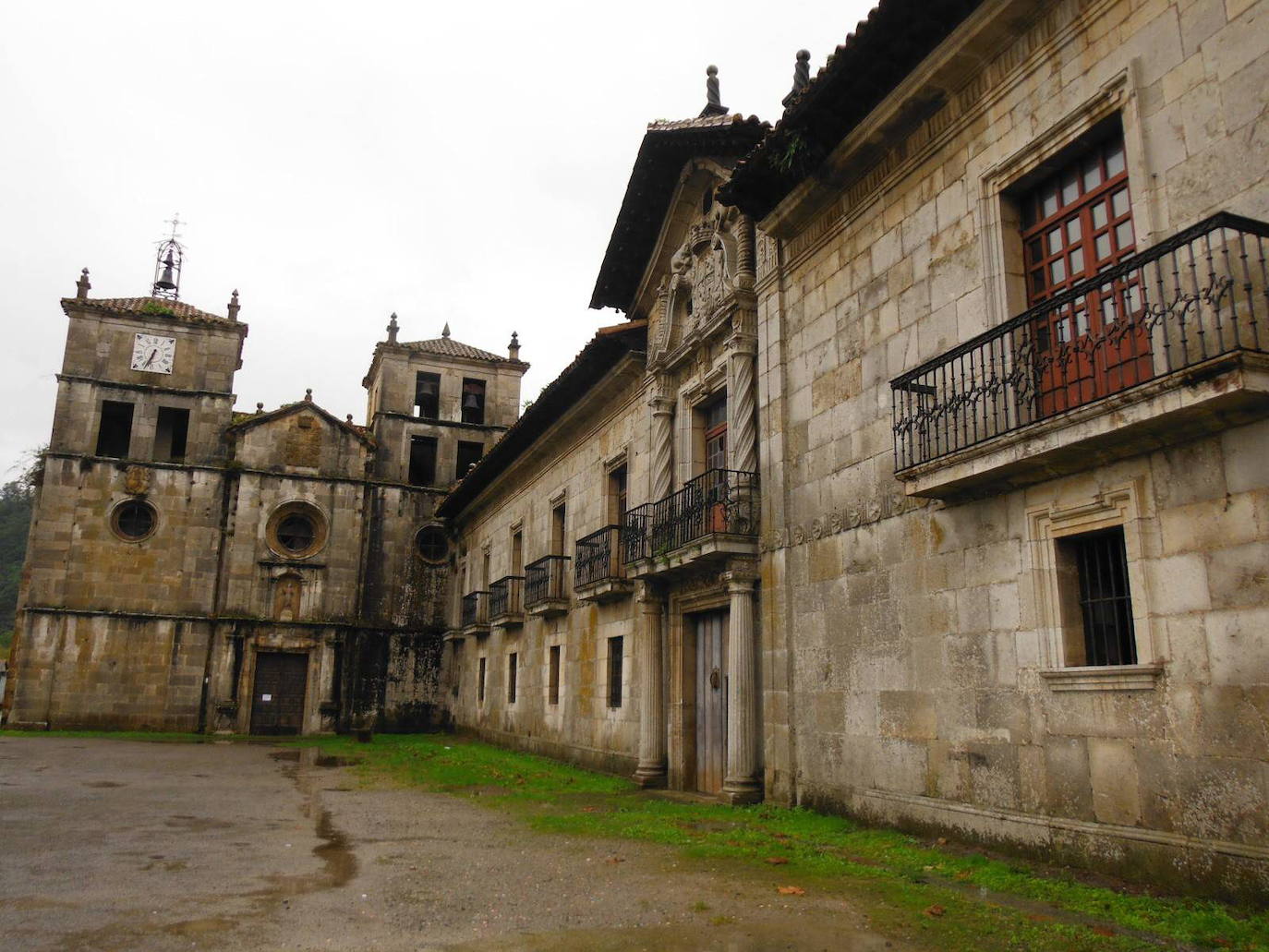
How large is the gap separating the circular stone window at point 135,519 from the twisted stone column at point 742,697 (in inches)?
884

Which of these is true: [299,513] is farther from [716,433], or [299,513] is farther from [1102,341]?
[1102,341]

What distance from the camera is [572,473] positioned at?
1947 centimetres

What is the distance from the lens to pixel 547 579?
19047mm

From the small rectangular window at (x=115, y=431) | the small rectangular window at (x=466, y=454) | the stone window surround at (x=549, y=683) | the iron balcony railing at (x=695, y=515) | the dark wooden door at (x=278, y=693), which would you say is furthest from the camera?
the small rectangular window at (x=466, y=454)

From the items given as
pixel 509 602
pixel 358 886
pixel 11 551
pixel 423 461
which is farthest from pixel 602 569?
pixel 11 551

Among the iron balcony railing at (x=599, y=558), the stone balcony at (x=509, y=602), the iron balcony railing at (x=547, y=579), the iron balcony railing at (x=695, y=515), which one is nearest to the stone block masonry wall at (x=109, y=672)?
the stone balcony at (x=509, y=602)

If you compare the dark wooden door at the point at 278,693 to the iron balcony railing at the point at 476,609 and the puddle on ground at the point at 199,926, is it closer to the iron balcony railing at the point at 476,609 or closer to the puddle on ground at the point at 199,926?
the iron balcony railing at the point at 476,609

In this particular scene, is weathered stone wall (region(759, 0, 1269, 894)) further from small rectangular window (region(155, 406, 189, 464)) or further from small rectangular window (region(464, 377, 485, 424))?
small rectangular window (region(155, 406, 189, 464))

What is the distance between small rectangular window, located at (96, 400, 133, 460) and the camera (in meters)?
29.4

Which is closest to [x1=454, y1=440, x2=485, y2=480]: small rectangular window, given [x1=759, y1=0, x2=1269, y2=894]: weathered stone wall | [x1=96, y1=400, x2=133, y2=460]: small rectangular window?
[x1=96, y1=400, x2=133, y2=460]: small rectangular window

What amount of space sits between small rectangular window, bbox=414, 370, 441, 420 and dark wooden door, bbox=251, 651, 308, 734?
923 centimetres

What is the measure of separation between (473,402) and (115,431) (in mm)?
11179

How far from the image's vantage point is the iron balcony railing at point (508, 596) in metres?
21.9

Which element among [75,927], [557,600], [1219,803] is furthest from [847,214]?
[557,600]
